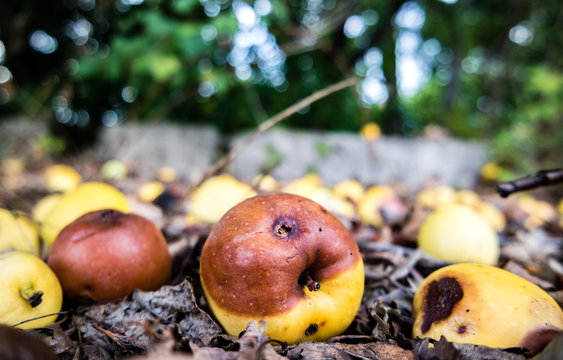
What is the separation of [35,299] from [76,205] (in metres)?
0.84

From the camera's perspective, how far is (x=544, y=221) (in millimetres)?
3750

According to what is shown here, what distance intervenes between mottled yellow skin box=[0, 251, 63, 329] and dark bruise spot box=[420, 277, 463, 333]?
117 centimetres

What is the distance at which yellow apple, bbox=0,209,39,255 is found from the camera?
61.8 inches

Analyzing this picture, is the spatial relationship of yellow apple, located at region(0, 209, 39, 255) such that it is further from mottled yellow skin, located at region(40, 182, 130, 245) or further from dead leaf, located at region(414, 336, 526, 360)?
dead leaf, located at region(414, 336, 526, 360)

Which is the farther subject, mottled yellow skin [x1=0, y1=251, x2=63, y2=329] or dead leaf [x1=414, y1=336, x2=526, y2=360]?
mottled yellow skin [x1=0, y1=251, x2=63, y2=329]

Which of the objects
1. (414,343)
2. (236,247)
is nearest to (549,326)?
(414,343)

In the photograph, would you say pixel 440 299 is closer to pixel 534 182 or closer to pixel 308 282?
pixel 308 282

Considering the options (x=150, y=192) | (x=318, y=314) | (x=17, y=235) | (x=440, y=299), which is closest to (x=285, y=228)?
(x=318, y=314)

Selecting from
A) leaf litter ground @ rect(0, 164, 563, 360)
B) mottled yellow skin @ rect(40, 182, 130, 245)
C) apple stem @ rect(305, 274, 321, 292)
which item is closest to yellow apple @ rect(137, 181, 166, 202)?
mottled yellow skin @ rect(40, 182, 130, 245)

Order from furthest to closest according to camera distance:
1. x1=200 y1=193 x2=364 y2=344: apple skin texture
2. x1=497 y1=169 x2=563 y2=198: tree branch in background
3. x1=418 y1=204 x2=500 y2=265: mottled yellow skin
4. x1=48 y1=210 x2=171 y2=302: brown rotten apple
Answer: x1=418 y1=204 x2=500 y2=265: mottled yellow skin, x1=497 y1=169 x2=563 y2=198: tree branch in background, x1=48 y1=210 x2=171 y2=302: brown rotten apple, x1=200 y1=193 x2=364 y2=344: apple skin texture

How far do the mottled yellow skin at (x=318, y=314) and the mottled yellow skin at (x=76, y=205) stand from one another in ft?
3.41

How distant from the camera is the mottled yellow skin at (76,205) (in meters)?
1.75

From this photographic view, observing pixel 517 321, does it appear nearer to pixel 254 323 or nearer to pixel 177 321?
pixel 254 323

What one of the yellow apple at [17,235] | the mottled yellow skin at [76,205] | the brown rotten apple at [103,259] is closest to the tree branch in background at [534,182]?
the brown rotten apple at [103,259]
